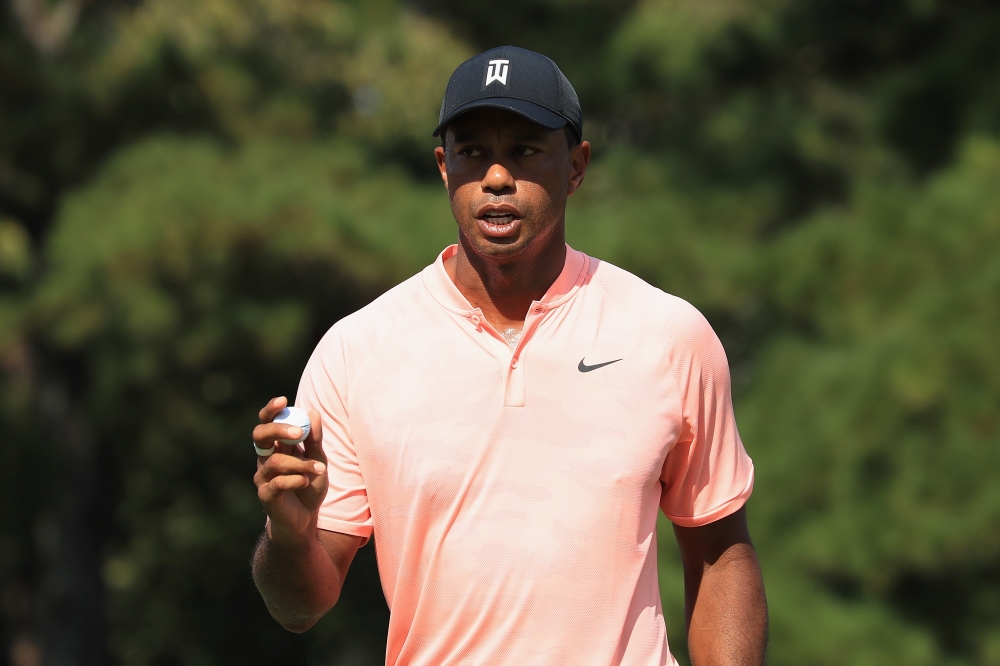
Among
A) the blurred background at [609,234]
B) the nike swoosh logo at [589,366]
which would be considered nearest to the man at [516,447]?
the nike swoosh logo at [589,366]

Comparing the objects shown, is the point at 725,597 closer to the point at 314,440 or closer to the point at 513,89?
the point at 314,440

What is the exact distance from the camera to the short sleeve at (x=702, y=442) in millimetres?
1972

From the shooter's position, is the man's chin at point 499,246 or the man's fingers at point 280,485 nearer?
the man's fingers at point 280,485

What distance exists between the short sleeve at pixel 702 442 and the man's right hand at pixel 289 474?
1.79 feet

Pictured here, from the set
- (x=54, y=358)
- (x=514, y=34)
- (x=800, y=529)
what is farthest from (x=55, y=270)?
(x=800, y=529)

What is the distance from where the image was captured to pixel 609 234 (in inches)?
336

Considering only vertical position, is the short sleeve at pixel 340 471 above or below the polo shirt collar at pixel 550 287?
below

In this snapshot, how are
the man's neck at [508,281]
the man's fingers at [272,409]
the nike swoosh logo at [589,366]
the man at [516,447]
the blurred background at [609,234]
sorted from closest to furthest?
the man's fingers at [272,409] → the man at [516,447] → the nike swoosh logo at [589,366] → the man's neck at [508,281] → the blurred background at [609,234]

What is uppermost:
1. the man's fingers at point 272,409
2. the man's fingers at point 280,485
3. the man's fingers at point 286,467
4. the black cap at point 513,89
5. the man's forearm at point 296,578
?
the black cap at point 513,89

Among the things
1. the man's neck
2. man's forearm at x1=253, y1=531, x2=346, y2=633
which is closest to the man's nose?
the man's neck

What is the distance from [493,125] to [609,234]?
21.5 ft

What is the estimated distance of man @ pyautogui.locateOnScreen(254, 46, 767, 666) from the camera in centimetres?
185

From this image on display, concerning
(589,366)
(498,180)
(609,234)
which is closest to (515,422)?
(589,366)

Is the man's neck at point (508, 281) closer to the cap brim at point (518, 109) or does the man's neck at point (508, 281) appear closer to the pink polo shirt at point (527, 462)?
the pink polo shirt at point (527, 462)
